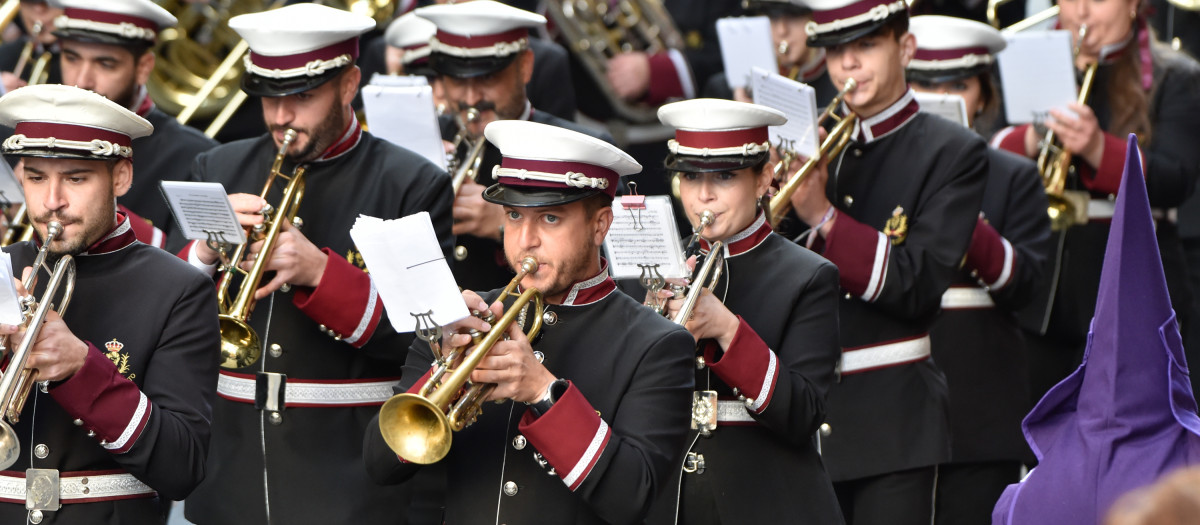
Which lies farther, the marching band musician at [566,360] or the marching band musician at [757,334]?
the marching band musician at [757,334]

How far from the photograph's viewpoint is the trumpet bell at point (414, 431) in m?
3.89

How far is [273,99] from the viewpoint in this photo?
5461 mm

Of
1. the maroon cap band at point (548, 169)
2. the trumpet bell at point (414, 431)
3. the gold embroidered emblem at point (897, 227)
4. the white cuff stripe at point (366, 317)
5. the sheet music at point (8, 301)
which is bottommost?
the gold embroidered emblem at point (897, 227)

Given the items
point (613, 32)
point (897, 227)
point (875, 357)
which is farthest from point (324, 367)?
point (613, 32)

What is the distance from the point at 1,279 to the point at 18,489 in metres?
0.74

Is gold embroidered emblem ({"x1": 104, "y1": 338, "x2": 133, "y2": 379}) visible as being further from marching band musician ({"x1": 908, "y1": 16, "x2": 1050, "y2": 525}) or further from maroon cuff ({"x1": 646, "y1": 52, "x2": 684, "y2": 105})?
maroon cuff ({"x1": 646, "y1": 52, "x2": 684, "y2": 105})

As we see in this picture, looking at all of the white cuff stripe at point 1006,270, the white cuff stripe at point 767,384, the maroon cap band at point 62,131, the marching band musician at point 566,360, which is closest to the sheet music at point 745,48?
the white cuff stripe at point 1006,270

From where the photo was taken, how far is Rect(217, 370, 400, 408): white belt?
5348 mm

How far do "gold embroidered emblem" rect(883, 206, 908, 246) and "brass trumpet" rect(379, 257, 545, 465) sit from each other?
6.88 ft

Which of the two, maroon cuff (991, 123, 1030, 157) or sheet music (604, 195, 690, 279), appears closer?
sheet music (604, 195, 690, 279)

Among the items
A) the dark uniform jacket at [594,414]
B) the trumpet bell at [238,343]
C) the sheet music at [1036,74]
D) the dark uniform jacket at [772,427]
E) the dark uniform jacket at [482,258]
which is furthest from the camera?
the sheet music at [1036,74]

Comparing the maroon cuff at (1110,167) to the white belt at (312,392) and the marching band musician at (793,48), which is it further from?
the white belt at (312,392)

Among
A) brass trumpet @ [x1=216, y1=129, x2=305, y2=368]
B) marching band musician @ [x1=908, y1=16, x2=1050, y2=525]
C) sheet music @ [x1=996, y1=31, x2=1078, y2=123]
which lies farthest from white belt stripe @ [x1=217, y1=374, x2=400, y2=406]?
sheet music @ [x1=996, y1=31, x2=1078, y2=123]

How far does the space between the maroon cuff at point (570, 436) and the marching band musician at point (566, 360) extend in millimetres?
53
